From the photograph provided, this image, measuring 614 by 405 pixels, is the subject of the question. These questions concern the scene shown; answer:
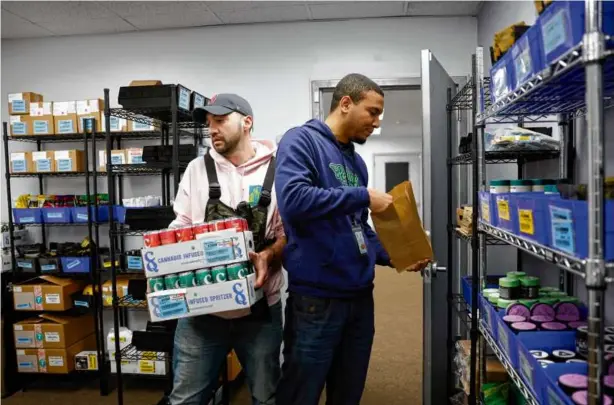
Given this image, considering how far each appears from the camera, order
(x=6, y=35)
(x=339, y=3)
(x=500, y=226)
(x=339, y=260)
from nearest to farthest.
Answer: (x=500, y=226) < (x=339, y=260) < (x=339, y=3) < (x=6, y=35)

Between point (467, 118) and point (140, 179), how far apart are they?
2589 millimetres

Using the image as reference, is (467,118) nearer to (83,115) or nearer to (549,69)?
(549,69)

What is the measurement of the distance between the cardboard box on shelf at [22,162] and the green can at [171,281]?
2.52 meters

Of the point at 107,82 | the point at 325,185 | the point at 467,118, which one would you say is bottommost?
the point at 325,185

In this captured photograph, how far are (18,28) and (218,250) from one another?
311 cm

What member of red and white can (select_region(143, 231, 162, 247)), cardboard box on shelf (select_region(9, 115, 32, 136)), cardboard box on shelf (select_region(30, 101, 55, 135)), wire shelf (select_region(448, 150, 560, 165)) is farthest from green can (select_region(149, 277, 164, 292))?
cardboard box on shelf (select_region(9, 115, 32, 136))

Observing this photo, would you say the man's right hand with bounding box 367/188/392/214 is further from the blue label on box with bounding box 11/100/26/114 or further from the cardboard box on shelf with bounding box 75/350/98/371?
the blue label on box with bounding box 11/100/26/114

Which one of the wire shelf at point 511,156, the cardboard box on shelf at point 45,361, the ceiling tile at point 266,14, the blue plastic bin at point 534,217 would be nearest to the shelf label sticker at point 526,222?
the blue plastic bin at point 534,217

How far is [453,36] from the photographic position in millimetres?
3348

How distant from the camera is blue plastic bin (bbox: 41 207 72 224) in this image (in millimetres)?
3336

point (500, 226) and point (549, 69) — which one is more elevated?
point (549, 69)

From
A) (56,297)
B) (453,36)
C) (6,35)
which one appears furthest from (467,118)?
(6,35)

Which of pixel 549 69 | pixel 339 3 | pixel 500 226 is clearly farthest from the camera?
pixel 339 3

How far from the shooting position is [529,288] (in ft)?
5.40
